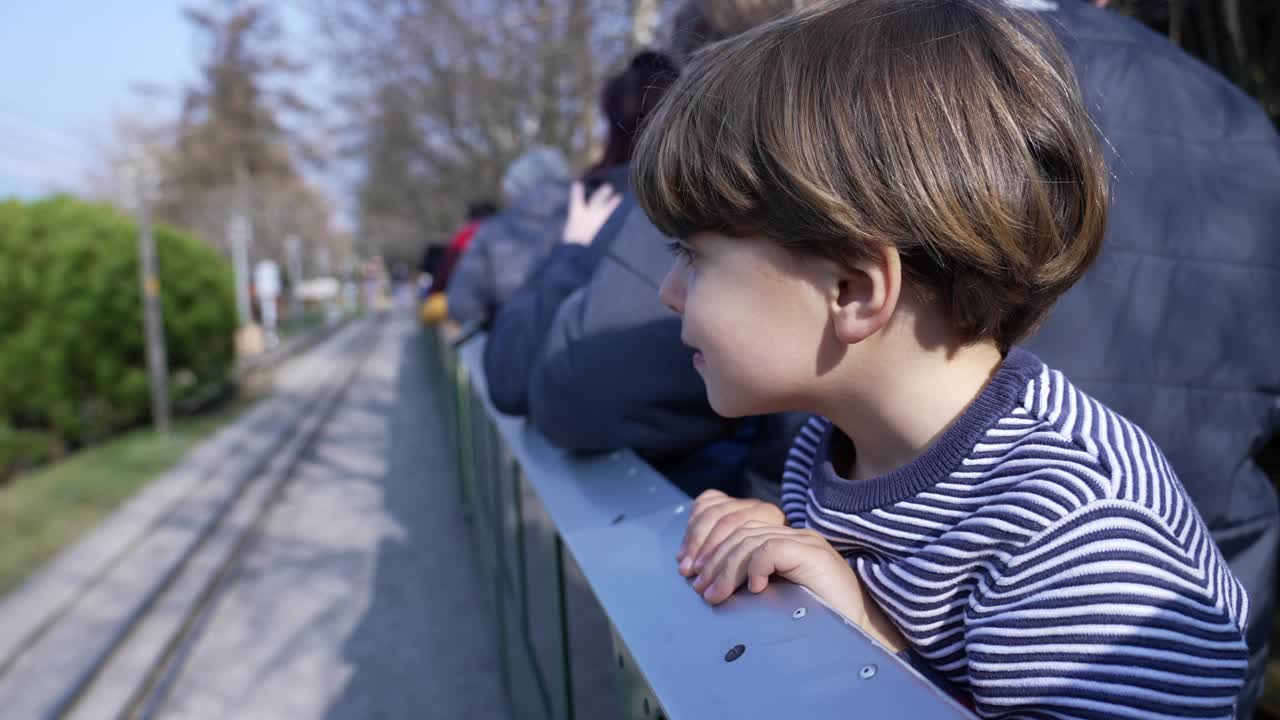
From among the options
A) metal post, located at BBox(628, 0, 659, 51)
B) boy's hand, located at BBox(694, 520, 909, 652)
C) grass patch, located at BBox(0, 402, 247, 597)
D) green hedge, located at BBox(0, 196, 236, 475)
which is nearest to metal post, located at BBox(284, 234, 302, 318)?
green hedge, located at BBox(0, 196, 236, 475)

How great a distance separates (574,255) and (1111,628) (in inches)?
64.8

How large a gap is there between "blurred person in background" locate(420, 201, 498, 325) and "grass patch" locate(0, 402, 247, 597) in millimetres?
2480

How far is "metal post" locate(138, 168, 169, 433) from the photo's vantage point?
902 centimetres

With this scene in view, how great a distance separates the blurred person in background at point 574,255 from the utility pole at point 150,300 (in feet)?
24.6

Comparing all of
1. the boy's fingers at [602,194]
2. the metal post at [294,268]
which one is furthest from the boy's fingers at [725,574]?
the metal post at [294,268]

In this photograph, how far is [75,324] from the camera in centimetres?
883

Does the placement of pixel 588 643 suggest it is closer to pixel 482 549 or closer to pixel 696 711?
pixel 696 711

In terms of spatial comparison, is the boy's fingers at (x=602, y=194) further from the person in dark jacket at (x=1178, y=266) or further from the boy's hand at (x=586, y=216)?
the person in dark jacket at (x=1178, y=266)

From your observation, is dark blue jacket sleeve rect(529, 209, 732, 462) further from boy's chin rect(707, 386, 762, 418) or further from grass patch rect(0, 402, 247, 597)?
grass patch rect(0, 402, 247, 597)

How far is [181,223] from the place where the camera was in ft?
104

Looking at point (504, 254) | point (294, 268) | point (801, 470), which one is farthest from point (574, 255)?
point (294, 268)

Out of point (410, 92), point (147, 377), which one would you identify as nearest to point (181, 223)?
point (410, 92)

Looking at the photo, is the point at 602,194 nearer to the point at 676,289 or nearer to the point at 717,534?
the point at 676,289

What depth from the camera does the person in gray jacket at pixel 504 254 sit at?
16.2 ft
